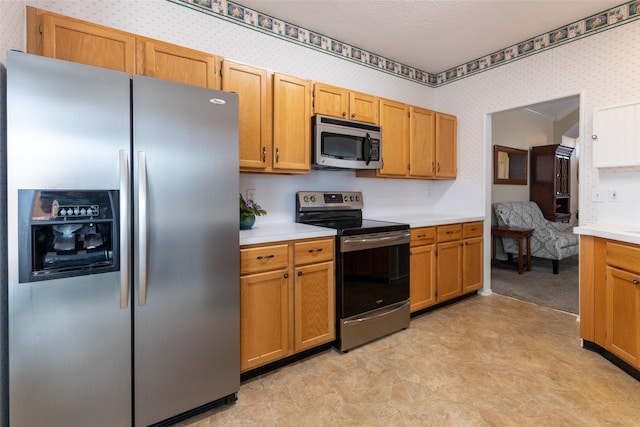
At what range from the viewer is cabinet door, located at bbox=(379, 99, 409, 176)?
3049mm

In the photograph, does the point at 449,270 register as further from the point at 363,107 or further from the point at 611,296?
the point at 363,107

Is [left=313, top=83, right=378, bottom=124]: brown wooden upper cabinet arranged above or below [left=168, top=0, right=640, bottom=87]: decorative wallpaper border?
below

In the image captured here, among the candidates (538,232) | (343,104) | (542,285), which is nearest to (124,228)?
(343,104)

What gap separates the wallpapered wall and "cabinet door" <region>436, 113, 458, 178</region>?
4.3 inches

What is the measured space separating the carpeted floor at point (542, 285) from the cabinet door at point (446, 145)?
1.59 metres

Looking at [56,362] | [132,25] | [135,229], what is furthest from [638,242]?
[132,25]

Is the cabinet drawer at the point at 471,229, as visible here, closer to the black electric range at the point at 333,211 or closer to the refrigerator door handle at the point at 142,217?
the black electric range at the point at 333,211

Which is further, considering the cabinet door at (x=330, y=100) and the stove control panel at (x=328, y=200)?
the stove control panel at (x=328, y=200)

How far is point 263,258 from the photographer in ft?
6.47

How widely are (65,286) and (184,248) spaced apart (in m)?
0.49

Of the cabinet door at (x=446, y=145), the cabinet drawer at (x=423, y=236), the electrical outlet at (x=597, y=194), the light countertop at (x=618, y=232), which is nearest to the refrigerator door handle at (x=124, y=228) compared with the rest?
the cabinet drawer at (x=423, y=236)

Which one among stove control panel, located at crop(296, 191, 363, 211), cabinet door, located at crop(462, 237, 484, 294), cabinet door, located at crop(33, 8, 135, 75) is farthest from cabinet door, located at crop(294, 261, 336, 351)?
cabinet door, located at crop(462, 237, 484, 294)

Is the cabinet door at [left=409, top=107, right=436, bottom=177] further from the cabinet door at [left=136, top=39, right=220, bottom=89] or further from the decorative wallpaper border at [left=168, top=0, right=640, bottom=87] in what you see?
the cabinet door at [left=136, top=39, right=220, bottom=89]

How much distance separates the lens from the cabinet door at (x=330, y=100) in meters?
2.58
